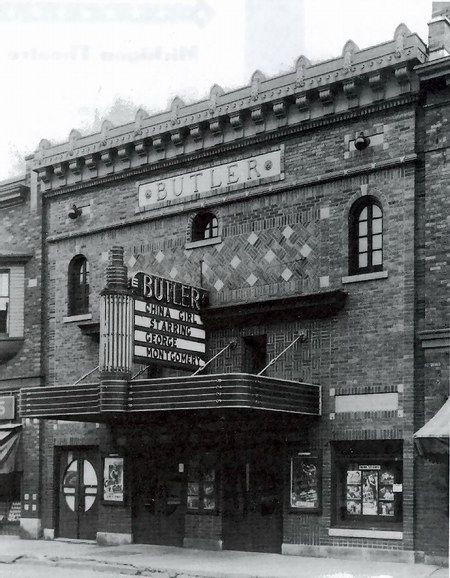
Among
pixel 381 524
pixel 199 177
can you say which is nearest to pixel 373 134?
pixel 199 177

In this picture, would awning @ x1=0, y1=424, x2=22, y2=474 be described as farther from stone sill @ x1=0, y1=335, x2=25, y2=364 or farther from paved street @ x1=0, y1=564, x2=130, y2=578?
paved street @ x1=0, y1=564, x2=130, y2=578

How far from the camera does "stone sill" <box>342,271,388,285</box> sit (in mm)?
18688

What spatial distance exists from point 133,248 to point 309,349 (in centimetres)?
587

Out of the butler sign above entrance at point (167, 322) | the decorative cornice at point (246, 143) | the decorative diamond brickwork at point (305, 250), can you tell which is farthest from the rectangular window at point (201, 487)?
the decorative cornice at point (246, 143)

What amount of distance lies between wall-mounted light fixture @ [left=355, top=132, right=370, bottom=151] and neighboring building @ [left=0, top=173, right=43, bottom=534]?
33.1ft

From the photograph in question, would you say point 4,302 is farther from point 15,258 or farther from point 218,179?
point 218,179

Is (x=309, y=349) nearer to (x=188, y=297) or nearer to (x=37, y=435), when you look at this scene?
(x=188, y=297)

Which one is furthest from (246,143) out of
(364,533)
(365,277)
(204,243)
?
(364,533)

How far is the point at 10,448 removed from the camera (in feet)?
79.9

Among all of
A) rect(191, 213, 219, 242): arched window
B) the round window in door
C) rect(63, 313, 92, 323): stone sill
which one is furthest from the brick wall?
rect(63, 313, 92, 323): stone sill

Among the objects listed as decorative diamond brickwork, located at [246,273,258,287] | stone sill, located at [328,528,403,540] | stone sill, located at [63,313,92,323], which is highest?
decorative diamond brickwork, located at [246,273,258,287]

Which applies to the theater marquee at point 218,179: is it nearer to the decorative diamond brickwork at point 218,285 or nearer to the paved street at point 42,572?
the decorative diamond brickwork at point 218,285

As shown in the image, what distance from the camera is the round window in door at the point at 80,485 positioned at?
2303 centimetres

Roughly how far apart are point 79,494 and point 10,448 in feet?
8.29
